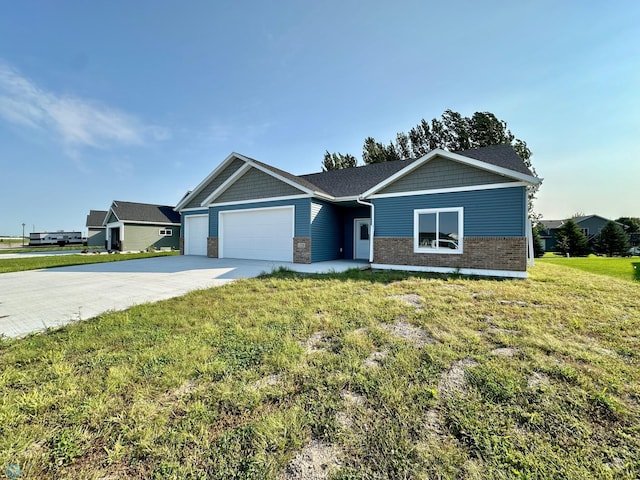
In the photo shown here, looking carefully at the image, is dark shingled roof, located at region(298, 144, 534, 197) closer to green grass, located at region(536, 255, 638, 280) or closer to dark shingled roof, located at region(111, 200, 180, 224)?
green grass, located at region(536, 255, 638, 280)

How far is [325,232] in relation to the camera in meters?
12.7

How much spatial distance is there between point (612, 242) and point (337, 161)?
95.6ft

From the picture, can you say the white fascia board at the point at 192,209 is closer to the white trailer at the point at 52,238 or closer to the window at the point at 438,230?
the window at the point at 438,230

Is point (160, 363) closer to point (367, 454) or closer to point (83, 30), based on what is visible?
point (367, 454)

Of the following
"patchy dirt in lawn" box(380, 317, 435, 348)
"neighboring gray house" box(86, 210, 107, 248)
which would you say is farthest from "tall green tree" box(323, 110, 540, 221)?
"neighboring gray house" box(86, 210, 107, 248)

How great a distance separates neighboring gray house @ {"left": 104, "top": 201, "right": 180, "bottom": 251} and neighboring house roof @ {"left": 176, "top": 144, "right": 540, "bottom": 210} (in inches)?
382

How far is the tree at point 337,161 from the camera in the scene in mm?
32969

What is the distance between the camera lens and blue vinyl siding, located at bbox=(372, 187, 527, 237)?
808 cm

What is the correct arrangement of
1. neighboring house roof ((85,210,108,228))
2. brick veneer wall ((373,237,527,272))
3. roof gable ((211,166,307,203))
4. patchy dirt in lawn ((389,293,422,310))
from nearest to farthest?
patchy dirt in lawn ((389,293,422,310))
brick veneer wall ((373,237,527,272))
roof gable ((211,166,307,203))
neighboring house roof ((85,210,108,228))

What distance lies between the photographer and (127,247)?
75.3 ft

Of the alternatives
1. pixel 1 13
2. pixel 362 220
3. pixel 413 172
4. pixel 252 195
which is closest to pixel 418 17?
pixel 413 172

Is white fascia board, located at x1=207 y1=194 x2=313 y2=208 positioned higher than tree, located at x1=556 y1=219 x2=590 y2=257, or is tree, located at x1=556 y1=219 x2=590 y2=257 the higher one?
white fascia board, located at x1=207 y1=194 x2=313 y2=208

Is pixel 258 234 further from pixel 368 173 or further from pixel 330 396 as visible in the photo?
pixel 330 396

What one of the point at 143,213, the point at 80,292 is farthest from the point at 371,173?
the point at 143,213
